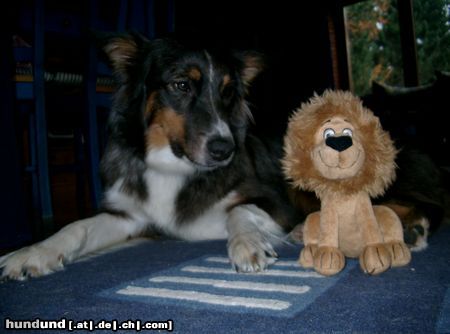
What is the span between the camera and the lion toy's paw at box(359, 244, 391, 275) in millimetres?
1388

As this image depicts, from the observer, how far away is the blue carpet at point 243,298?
1080mm

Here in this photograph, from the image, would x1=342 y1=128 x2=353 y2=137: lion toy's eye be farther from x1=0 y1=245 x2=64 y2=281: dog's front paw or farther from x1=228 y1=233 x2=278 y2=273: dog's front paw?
x1=0 y1=245 x2=64 y2=281: dog's front paw

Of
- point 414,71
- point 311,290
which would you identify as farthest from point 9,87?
point 414,71

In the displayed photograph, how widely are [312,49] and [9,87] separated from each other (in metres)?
8.07

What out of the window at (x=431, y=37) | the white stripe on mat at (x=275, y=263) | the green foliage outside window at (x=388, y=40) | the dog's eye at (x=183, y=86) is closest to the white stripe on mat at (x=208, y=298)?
the white stripe on mat at (x=275, y=263)

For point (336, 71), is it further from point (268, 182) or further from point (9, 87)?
point (9, 87)

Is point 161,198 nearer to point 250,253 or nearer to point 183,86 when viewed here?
point 183,86

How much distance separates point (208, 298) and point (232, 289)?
11cm

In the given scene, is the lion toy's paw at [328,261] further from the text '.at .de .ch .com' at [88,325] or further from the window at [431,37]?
the window at [431,37]

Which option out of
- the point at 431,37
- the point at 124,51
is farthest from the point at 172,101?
the point at 431,37

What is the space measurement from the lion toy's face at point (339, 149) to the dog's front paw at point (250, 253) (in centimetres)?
33

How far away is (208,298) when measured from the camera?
1.29 metres

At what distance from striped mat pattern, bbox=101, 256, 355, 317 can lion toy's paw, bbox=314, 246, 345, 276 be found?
0.03 m

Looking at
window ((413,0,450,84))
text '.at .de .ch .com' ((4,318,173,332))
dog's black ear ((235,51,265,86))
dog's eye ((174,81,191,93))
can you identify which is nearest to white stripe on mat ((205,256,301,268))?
text '.at .de .ch .com' ((4,318,173,332))
